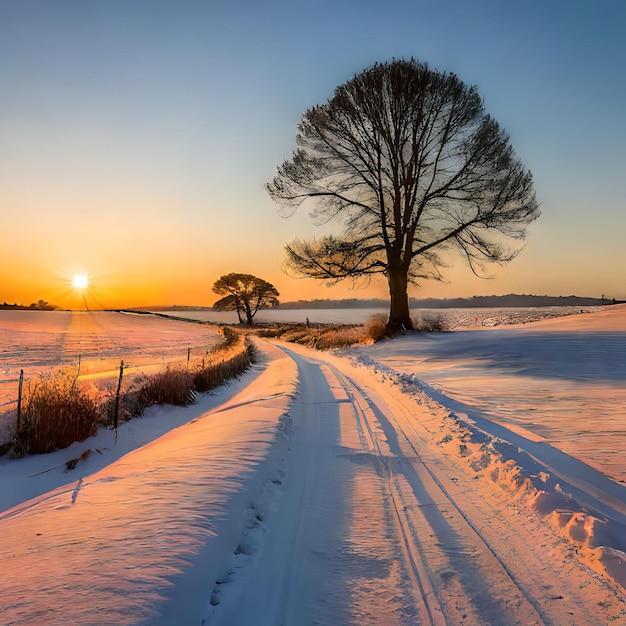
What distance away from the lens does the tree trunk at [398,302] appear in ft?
60.6

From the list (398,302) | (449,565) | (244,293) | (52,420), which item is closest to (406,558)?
(449,565)

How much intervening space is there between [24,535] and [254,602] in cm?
187

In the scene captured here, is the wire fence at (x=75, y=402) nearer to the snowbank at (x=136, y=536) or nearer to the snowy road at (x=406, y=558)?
the snowbank at (x=136, y=536)

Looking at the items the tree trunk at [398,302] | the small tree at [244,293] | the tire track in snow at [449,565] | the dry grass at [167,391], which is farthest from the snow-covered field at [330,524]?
the small tree at [244,293]

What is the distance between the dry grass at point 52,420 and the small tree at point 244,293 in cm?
5246

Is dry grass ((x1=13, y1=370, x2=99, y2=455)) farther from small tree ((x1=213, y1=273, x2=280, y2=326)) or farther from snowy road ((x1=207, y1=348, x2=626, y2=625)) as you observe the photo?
small tree ((x1=213, y1=273, x2=280, y2=326))

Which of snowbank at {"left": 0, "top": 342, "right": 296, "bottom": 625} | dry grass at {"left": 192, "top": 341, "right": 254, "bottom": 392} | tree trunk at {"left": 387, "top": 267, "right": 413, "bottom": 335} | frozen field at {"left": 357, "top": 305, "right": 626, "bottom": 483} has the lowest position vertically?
dry grass at {"left": 192, "top": 341, "right": 254, "bottom": 392}

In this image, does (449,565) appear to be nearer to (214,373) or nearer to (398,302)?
(214,373)

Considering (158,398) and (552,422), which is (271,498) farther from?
(158,398)

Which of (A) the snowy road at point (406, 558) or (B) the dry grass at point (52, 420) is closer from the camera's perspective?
(A) the snowy road at point (406, 558)

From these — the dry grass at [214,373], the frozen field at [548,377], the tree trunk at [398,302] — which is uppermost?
the tree trunk at [398,302]

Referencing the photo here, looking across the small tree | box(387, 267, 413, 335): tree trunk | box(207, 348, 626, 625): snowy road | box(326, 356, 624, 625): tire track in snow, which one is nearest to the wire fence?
box(207, 348, 626, 625): snowy road

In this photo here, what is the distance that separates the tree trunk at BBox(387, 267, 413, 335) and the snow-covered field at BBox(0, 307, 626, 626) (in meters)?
12.6

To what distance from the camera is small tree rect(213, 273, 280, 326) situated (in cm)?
5856
